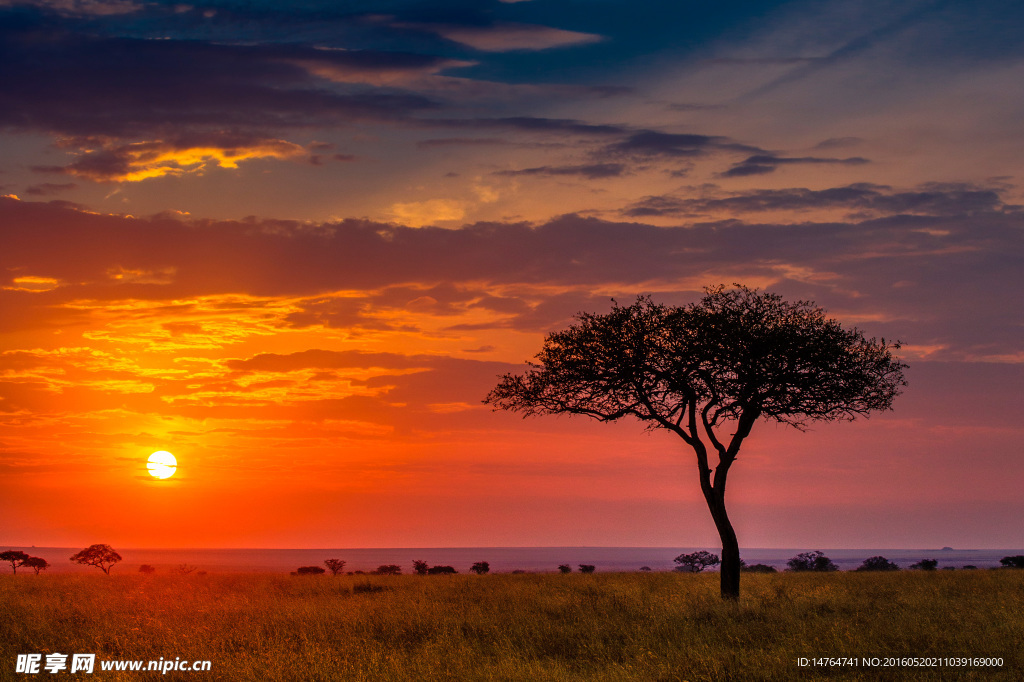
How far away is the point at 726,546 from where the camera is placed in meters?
29.5

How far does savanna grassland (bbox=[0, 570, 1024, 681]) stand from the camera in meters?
16.8

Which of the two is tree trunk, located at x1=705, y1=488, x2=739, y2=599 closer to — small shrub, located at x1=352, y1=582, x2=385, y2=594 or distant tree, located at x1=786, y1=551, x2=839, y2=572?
small shrub, located at x1=352, y1=582, x2=385, y2=594

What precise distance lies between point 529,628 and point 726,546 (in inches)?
411

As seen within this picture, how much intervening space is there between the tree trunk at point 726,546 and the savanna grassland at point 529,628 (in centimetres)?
67

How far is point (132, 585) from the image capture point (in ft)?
116

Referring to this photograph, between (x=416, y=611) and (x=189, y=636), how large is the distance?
21.4 ft

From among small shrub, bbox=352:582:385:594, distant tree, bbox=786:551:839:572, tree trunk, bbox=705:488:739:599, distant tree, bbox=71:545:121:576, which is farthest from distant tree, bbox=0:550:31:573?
distant tree, bbox=786:551:839:572

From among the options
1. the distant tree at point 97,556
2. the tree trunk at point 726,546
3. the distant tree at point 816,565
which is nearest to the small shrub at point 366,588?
the tree trunk at point 726,546

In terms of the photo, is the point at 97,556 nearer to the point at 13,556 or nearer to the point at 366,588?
the point at 13,556

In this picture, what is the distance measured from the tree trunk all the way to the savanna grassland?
0.67m

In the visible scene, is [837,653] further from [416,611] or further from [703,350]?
[703,350]

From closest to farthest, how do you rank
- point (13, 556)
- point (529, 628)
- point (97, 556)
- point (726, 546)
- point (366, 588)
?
point (529, 628) → point (726, 546) → point (366, 588) → point (13, 556) → point (97, 556)

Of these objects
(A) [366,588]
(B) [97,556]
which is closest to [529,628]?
(A) [366,588]

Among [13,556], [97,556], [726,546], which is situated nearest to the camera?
[726,546]
